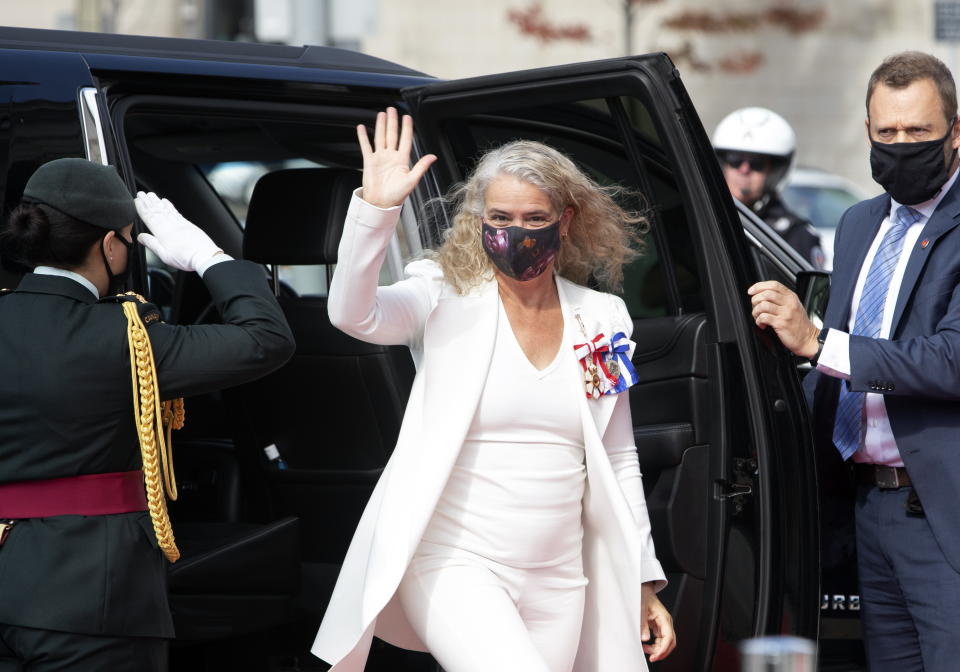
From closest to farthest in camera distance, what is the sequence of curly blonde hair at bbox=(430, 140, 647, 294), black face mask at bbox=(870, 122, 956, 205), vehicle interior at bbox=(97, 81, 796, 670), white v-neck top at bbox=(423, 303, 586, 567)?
white v-neck top at bbox=(423, 303, 586, 567) < curly blonde hair at bbox=(430, 140, 647, 294) < black face mask at bbox=(870, 122, 956, 205) < vehicle interior at bbox=(97, 81, 796, 670)

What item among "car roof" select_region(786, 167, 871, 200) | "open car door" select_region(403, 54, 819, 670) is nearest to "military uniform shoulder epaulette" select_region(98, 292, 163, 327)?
"open car door" select_region(403, 54, 819, 670)

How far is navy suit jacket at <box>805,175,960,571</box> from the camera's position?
9.98 ft

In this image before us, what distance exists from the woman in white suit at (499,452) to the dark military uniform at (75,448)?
0.40m

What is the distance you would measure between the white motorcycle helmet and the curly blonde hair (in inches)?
125

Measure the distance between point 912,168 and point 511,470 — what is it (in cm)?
120

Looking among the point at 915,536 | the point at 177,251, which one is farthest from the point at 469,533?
the point at 915,536

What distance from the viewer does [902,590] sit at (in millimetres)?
3180

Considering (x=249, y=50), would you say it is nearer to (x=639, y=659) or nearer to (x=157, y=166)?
(x=157, y=166)

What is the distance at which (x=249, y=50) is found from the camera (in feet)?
11.6

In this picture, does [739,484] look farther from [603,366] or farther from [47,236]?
[47,236]

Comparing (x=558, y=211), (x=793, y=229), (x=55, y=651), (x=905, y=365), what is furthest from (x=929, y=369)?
(x=793, y=229)

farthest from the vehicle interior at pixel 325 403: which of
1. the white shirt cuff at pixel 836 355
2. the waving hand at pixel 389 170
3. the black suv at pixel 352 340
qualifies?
the waving hand at pixel 389 170

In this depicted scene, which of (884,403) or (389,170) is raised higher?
(389,170)

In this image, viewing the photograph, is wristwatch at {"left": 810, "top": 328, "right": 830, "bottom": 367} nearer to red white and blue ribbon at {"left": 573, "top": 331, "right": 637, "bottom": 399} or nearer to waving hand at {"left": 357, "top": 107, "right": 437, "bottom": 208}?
red white and blue ribbon at {"left": 573, "top": 331, "right": 637, "bottom": 399}
